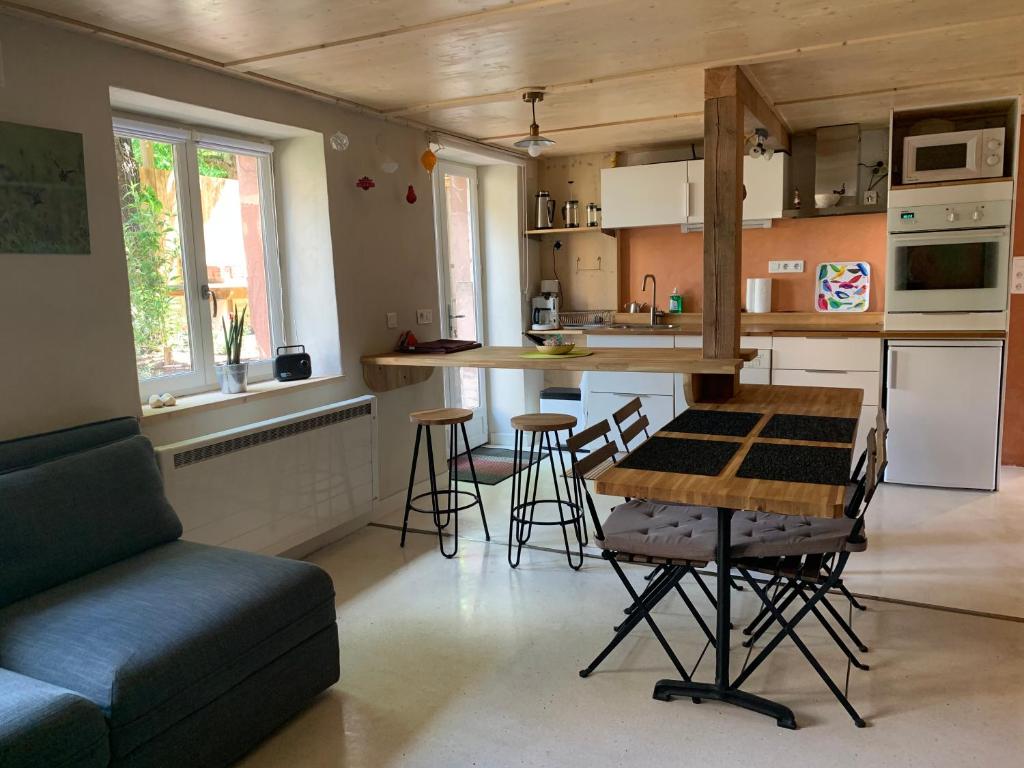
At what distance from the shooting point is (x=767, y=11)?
9.37 ft

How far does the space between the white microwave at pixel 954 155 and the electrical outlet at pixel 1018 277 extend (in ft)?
2.44

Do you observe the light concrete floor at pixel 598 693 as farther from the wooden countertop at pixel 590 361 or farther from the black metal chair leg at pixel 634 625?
the wooden countertop at pixel 590 361

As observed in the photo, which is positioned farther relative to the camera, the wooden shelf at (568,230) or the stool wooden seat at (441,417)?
the wooden shelf at (568,230)

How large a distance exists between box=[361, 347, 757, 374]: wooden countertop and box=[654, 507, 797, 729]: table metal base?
117cm

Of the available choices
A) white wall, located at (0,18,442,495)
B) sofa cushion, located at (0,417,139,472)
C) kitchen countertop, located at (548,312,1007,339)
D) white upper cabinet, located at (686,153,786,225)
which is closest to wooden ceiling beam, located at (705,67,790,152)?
white upper cabinet, located at (686,153,786,225)

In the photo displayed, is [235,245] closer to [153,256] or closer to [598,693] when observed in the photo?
[153,256]

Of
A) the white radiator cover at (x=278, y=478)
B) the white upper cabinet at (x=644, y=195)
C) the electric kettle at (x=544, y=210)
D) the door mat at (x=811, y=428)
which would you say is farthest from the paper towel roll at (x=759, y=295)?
the white radiator cover at (x=278, y=478)

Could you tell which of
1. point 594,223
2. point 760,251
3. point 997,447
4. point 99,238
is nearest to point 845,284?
point 760,251

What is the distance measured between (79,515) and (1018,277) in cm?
541

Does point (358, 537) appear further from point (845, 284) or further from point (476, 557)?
point (845, 284)

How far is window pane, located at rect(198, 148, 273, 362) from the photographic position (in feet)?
12.2

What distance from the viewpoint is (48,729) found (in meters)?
1.72

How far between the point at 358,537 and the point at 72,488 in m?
1.84

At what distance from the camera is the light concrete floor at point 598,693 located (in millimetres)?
2236
